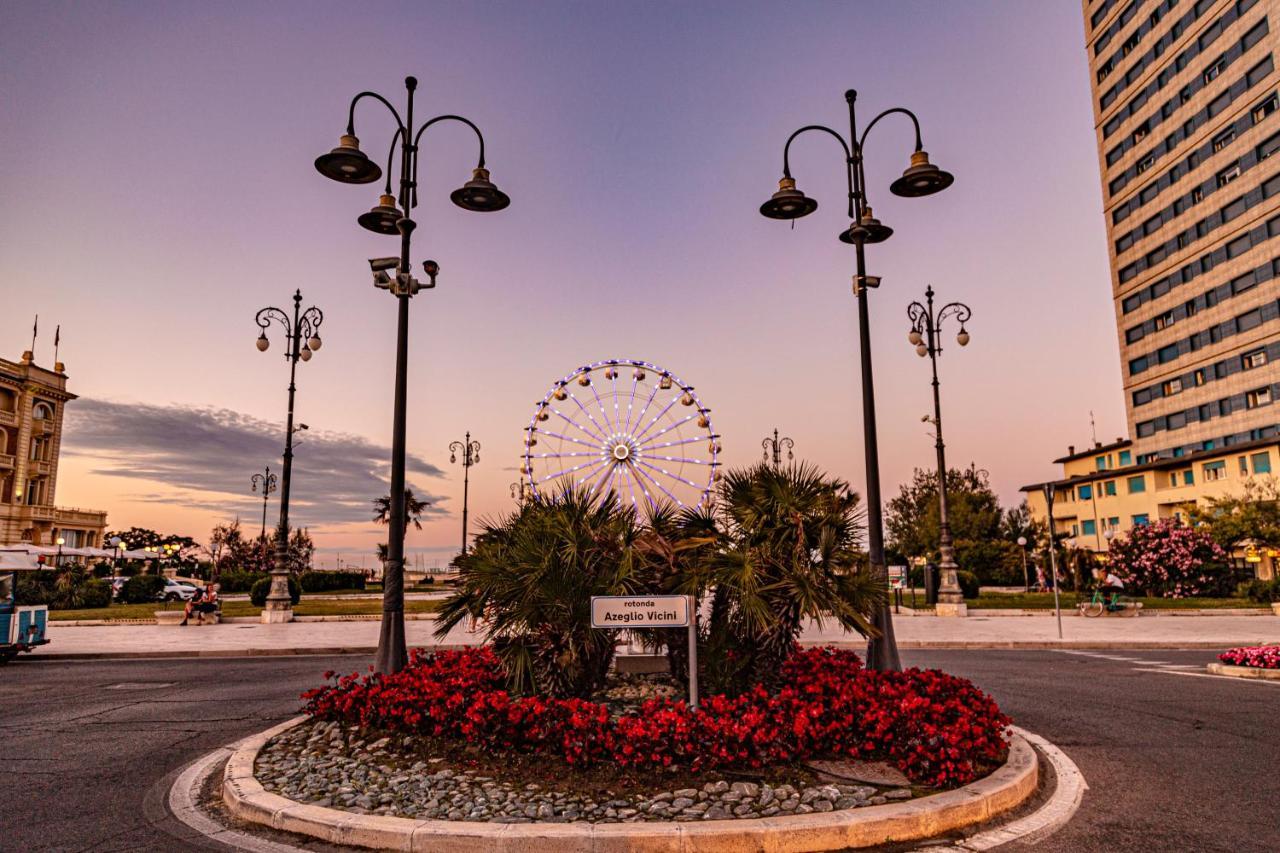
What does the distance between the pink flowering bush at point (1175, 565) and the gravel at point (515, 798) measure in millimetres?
39352

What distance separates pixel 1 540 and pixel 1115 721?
277 feet

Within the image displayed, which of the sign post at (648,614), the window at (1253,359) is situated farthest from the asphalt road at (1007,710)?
the window at (1253,359)

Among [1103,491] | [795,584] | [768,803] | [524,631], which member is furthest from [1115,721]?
[1103,491]

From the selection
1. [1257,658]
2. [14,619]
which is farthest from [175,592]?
[1257,658]

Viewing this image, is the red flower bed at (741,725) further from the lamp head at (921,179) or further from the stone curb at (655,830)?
the lamp head at (921,179)

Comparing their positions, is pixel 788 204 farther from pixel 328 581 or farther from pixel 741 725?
pixel 328 581

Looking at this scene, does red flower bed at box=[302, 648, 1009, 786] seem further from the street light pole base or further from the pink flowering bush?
the pink flowering bush

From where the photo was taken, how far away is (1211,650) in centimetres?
1789

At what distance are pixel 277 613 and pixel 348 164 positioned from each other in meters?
19.8

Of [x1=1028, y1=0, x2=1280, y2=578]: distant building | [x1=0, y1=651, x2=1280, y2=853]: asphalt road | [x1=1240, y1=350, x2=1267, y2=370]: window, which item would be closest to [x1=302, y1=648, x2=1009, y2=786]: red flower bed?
[x1=0, y1=651, x2=1280, y2=853]: asphalt road

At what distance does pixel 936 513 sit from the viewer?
60938 millimetres

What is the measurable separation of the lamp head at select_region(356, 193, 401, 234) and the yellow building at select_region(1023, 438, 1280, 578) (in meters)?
37.6

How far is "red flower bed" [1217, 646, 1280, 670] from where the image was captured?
12852 millimetres

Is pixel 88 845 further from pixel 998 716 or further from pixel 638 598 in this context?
pixel 998 716
